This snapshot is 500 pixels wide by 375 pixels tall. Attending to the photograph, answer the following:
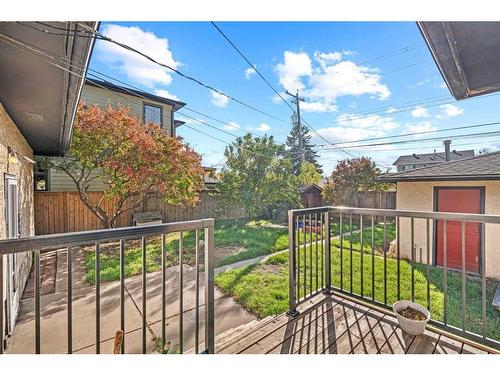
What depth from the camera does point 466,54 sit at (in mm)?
1672

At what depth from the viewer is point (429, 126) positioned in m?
12.6

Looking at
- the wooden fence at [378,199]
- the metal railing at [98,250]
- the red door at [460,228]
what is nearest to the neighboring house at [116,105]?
the metal railing at [98,250]

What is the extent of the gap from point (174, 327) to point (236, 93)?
6672 millimetres

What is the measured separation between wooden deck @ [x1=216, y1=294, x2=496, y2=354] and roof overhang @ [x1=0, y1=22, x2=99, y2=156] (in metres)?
2.15

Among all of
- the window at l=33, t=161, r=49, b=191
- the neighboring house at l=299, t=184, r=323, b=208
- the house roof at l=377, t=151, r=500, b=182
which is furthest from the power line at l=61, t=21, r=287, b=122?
the window at l=33, t=161, r=49, b=191

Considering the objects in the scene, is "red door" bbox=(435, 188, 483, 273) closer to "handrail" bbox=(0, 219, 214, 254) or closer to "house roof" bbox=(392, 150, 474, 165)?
"handrail" bbox=(0, 219, 214, 254)

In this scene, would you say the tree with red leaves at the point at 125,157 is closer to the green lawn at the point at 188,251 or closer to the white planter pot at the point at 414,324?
the green lawn at the point at 188,251

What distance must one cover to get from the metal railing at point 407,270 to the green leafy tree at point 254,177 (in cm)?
429

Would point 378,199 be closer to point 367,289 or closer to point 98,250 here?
point 367,289

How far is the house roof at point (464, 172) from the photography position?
16.2 feet

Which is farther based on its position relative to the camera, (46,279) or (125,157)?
(125,157)

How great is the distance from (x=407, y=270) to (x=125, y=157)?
6915mm

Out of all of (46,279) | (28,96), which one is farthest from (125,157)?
(28,96)
